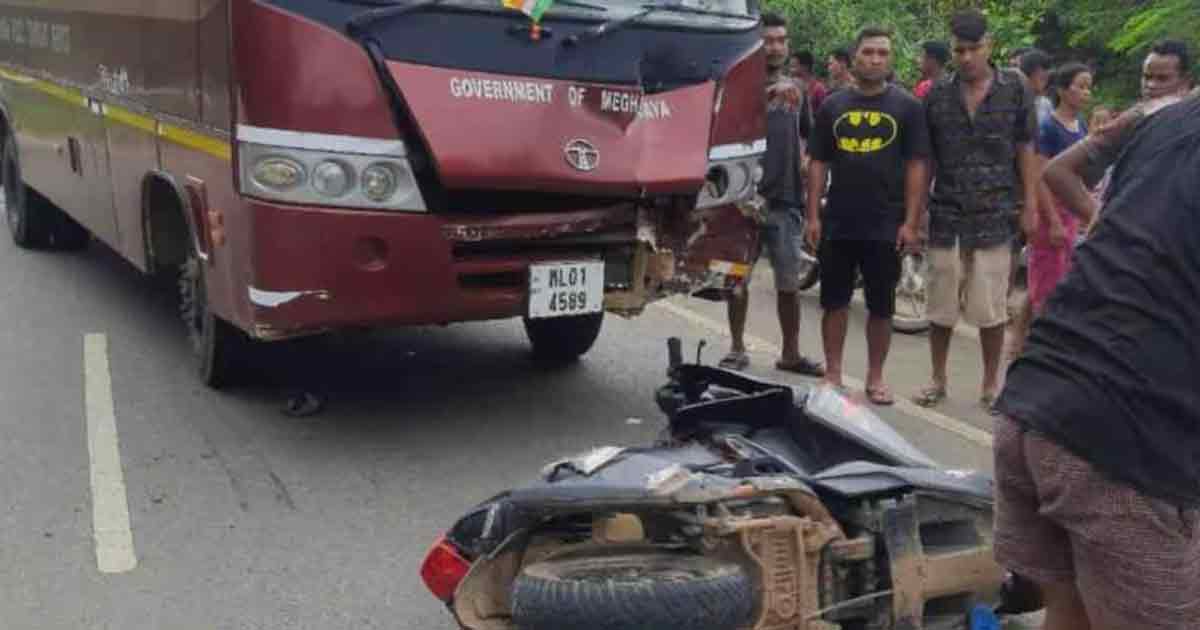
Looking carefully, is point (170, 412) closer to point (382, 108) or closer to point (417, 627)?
point (382, 108)

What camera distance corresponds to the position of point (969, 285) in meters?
6.65

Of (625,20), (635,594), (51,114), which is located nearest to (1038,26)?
(51,114)

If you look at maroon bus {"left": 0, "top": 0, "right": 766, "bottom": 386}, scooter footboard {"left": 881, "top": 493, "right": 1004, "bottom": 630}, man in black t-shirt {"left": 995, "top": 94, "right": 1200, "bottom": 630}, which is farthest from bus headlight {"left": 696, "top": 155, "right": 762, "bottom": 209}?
man in black t-shirt {"left": 995, "top": 94, "right": 1200, "bottom": 630}

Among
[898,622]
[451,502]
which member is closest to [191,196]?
[451,502]

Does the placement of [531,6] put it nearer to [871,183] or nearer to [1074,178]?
[871,183]

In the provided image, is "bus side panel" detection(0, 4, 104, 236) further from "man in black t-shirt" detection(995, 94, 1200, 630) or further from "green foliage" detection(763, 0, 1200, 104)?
"green foliage" detection(763, 0, 1200, 104)

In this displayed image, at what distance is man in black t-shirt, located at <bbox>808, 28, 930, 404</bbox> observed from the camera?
6.51m

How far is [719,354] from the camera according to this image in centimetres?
773

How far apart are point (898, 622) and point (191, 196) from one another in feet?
11.8

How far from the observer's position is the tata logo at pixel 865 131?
6.54 m

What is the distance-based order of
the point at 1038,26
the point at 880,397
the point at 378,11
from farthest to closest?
1. the point at 1038,26
2. the point at 880,397
3. the point at 378,11

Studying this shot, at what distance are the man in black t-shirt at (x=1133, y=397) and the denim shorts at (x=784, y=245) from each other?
15.7ft

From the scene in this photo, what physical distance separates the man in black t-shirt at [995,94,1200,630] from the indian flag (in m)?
3.26

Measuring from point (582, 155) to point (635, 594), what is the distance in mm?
2514
